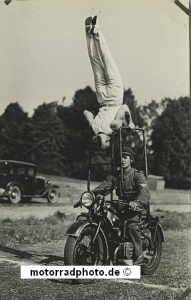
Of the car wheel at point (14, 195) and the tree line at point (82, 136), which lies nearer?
the tree line at point (82, 136)

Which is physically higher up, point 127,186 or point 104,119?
point 104,119

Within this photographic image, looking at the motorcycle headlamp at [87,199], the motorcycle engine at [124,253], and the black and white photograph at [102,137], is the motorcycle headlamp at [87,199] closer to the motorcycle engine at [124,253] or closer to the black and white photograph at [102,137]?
the black and white photograph at [102,137]

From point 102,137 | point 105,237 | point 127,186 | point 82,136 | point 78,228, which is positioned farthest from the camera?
point 82,136

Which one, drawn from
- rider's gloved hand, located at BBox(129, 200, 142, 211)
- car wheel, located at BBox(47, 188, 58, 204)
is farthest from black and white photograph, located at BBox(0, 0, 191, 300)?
car wheel, located at BBox(47, 188, 58, 204)

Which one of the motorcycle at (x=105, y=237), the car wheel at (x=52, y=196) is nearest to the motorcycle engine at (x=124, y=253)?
the motorcycle at (x=105, y=237)

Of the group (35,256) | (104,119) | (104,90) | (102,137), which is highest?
(104,90)

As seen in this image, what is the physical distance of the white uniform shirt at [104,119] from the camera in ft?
13.3

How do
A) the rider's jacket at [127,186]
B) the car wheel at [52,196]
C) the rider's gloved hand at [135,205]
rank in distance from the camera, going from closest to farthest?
1. the rider's gloved hand at [135,205]
2. the rider's jacket at [127,186]
3. the car wheel at [52,196]

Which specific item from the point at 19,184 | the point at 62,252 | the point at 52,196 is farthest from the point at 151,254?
the point at 19,184

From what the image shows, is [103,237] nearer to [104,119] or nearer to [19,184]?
[104,119]

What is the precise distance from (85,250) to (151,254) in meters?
0.79

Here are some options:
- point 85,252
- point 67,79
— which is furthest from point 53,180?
point 85,252

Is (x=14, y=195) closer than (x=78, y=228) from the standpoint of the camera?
No

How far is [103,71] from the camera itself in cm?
411
